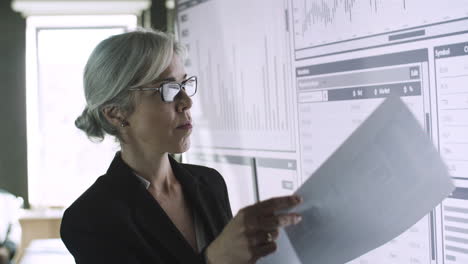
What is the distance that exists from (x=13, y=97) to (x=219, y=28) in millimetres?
1526

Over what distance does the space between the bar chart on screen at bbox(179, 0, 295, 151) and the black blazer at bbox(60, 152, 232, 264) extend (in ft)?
2.00

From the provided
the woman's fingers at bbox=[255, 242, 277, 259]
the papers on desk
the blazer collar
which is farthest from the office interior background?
the woman's fingers at bbox=[255, 242, 277, 259]

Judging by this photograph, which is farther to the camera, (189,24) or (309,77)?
(189,24)

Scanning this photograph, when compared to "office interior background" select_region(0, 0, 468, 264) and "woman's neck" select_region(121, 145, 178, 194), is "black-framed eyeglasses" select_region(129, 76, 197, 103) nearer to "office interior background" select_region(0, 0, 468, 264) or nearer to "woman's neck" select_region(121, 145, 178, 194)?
"woman's neck" select_region(121, 145, 178, 194)

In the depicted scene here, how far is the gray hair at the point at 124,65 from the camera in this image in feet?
3.69

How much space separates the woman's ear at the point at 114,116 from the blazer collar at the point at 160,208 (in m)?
0.09

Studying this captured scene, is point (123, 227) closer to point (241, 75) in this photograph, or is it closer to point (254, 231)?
point (254, 231)

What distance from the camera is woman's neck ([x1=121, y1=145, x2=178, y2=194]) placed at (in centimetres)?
119

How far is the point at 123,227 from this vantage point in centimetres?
102

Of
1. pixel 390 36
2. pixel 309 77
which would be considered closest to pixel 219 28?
pixel 309 77

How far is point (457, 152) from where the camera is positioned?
102 centimetres

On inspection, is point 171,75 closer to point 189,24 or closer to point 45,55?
point 189,24

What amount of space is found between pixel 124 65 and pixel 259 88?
0.69 metres

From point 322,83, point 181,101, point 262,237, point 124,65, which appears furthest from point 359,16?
point 262,237
